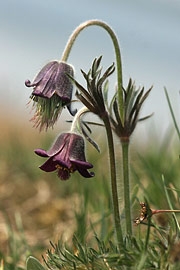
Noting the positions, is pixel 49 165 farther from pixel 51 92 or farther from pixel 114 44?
pixel 114 44

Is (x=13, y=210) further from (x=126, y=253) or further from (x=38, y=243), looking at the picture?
(x=126, y=253)

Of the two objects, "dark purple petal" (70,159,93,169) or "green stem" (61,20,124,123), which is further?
"green stem" (61,20,124,123)

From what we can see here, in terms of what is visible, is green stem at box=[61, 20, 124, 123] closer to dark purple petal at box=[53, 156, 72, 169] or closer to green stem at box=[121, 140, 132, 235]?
green stem at box=[121, 140, 132, 235]

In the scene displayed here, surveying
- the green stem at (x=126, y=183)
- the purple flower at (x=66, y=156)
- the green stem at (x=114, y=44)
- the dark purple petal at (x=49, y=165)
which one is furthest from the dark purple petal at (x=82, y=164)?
the green stem at (x=114, y=44)

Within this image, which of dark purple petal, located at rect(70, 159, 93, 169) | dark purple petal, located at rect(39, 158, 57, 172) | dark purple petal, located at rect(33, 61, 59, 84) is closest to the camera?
dark purple petal, located at rect(70, 159, 93, 169)

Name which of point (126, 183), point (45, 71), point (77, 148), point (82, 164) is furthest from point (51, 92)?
point (126, 183)

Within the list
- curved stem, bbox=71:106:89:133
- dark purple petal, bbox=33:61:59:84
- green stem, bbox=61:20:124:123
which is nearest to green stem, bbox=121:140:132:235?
green stem, bbox=61:20:124:123

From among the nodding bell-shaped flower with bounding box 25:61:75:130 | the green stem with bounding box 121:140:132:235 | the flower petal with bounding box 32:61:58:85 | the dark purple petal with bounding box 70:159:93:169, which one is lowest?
the green stem with bounding box 121:140:132:235

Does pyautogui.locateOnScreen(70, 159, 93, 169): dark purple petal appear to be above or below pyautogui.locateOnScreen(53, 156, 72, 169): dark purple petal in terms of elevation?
below
